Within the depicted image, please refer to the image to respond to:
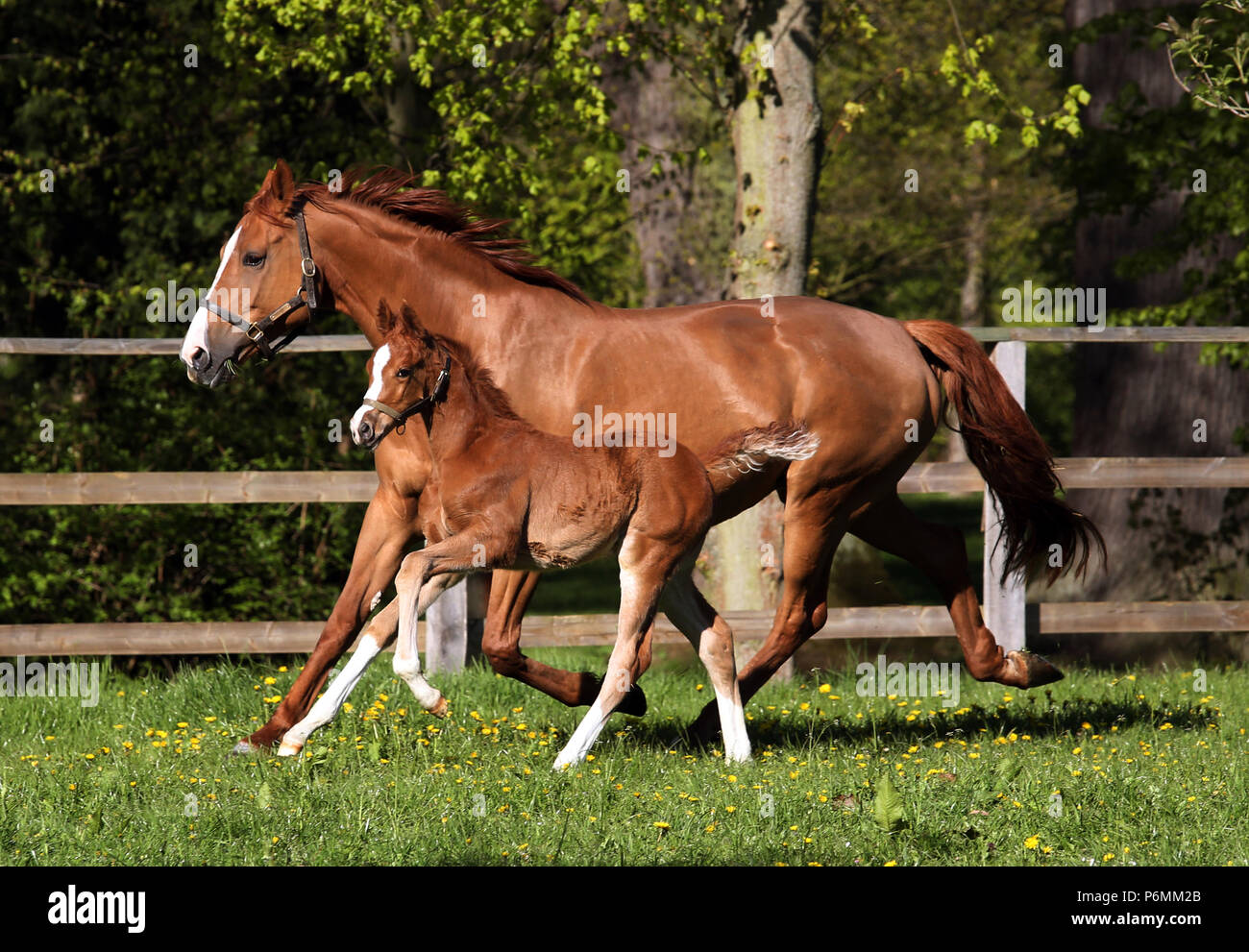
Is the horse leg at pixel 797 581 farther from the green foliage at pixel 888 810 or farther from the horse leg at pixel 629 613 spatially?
the green foliage at pixel 888 810

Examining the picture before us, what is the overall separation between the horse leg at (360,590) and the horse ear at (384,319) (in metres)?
0.73

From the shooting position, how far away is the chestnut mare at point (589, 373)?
5738 millimetres

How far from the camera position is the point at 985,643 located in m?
6.43

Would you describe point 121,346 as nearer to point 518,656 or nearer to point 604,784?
point 518,656

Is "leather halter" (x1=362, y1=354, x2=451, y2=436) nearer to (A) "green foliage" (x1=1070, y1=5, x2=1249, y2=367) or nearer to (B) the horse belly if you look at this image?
(B) the horse belly

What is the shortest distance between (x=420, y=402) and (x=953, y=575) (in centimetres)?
268

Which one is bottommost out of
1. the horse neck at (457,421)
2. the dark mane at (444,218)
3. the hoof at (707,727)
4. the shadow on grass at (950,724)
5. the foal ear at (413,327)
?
the shadow on grass at (950,724)

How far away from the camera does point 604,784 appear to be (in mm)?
4941

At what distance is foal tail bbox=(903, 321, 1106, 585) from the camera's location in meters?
6.61

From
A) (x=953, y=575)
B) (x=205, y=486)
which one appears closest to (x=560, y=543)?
(x=953, y=575)

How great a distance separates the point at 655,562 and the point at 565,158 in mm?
11975

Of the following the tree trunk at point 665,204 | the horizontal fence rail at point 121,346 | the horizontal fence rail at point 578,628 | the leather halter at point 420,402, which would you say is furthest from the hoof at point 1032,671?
the tree trunk at point 665,204
